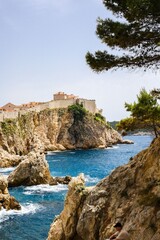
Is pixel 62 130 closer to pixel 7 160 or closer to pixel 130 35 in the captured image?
pixel 7 160

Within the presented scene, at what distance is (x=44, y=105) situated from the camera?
130 m

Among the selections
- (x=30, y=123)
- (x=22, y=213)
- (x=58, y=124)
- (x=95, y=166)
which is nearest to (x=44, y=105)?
(x=58, y=124)

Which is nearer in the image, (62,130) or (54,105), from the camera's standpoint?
(62,130)

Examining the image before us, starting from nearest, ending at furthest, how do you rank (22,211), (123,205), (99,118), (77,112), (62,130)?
(123,205) → (22,211) → (62,130) → (77,112) → (99,118)

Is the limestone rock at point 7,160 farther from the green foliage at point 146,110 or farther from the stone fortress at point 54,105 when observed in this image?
the green foliage at point 146,110

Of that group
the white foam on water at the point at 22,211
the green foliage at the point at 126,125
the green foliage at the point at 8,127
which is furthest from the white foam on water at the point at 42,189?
the green foliage at the point at 8,127

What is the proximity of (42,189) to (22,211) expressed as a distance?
1162 cm

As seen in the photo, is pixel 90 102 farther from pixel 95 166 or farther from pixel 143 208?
pixel 143 208

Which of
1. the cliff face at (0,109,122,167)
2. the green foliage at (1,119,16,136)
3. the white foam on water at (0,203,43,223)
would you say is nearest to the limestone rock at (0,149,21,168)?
the green foliage at (1,119,16,136)

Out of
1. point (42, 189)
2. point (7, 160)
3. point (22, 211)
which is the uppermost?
point (7, 160)

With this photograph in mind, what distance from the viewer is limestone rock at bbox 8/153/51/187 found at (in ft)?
159

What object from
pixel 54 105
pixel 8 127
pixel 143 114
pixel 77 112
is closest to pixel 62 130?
pixel 77 112

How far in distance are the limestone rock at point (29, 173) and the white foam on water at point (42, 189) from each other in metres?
1.40

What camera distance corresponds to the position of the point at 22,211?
33781 millimetres
